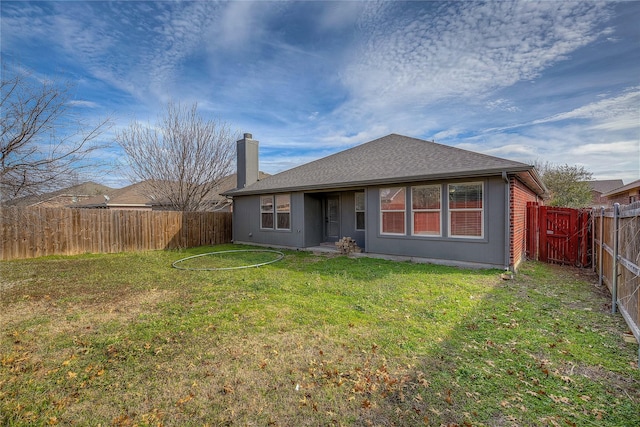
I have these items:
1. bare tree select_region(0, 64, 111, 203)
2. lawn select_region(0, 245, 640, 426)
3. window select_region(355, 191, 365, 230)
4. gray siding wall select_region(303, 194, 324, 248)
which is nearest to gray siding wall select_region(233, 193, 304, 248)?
gray siding wall select_region(303, 194, 324, 248)

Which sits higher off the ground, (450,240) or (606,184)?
(606,184)

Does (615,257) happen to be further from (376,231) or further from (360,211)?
(360,211)

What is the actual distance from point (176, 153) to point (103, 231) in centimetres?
538

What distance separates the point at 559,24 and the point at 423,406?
9.61 m

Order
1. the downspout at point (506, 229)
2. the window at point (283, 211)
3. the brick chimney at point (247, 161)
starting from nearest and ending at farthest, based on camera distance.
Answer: the downspout at point (506, 229)
the window at point (283, 211)
the brick chimney at point (247, 161)

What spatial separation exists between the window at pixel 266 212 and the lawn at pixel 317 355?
6607 mm

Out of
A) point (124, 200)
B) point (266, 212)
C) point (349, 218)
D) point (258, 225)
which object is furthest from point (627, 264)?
point (124, 200)

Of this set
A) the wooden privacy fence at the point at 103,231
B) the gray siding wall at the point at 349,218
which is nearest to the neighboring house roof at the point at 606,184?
the gray siding wall at the point at 349,218

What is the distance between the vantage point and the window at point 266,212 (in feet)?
41.8

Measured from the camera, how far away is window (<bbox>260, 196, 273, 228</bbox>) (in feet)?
41.8

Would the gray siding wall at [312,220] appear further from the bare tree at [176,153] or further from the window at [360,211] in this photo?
the bare tree at [176,153]

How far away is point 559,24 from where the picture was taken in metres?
7.30

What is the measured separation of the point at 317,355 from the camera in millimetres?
3316

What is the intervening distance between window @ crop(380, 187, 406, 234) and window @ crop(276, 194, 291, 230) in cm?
423
